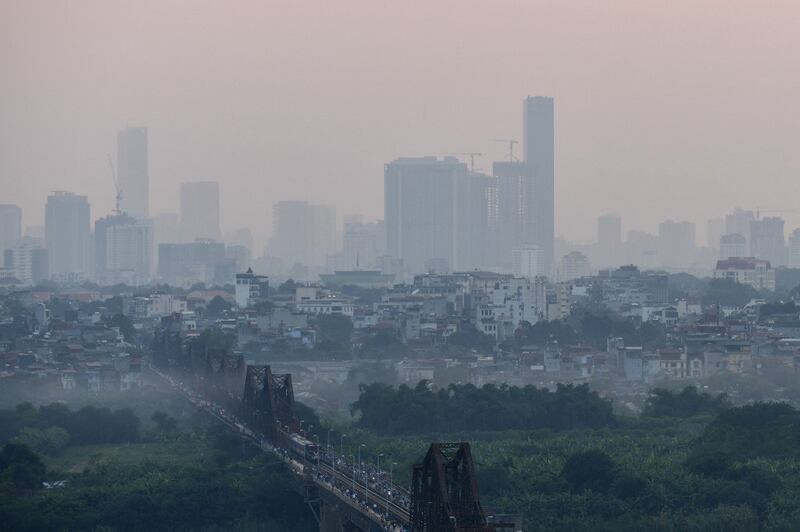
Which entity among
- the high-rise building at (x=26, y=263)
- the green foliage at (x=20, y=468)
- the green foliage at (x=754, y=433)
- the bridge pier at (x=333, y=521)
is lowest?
the bridge pier at (x=333, y=521)

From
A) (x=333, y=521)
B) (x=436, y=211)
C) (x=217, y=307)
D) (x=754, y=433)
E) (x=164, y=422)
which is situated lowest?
(x=333, y=521)

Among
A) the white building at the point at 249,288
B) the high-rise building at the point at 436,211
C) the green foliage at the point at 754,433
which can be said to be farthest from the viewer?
the high-rise building at the point at 436,211

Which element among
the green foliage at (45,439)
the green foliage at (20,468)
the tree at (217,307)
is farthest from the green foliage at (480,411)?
the tree at (217,307)

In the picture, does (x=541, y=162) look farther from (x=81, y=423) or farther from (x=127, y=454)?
(x=127, y=454)

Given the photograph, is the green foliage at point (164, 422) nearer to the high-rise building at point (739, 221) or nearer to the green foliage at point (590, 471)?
the green foliage at point (590, 471)

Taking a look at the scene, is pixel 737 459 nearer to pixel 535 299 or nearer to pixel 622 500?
pixel 622 500

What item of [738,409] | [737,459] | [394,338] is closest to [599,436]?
[738,409]

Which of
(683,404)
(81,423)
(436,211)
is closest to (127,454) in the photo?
(81,423)
